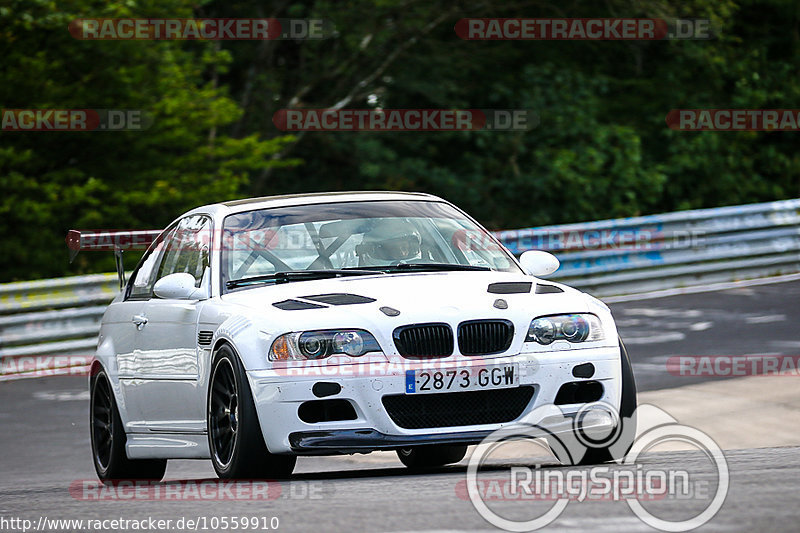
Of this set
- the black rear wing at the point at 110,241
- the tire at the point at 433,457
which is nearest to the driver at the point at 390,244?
the tire at the point at 433,457

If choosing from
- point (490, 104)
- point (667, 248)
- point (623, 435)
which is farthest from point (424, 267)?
point (490, 104)

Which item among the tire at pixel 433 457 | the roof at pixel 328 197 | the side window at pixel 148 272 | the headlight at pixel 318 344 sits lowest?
the tire at pixel 433 457

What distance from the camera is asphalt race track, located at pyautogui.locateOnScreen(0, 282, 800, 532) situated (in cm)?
527

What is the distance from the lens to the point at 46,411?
13539 mm

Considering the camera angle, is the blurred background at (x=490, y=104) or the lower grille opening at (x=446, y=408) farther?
the blurred background at (x=490, y=104)

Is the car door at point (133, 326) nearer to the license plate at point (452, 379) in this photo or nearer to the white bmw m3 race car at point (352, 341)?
the white bmw m3 race car at point (352, 341)

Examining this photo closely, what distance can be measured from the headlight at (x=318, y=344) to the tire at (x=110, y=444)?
89.3 inches

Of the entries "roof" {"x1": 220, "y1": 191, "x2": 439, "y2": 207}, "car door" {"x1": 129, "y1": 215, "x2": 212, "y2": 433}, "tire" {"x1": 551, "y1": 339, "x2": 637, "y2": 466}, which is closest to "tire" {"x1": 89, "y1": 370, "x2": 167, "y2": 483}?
"car door" {"x1": 129, "y1": 215, "x2": 212, "y2": 433}

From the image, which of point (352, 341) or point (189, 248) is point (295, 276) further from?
point (189, 248)

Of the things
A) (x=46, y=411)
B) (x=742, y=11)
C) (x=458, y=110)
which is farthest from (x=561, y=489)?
(x=742, y=11)

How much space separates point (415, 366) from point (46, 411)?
7.24 metres

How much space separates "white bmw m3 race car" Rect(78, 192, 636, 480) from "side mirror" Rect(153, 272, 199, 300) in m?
0.01

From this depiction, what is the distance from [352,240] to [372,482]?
1677 millimetres

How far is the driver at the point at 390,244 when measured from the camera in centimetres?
825
